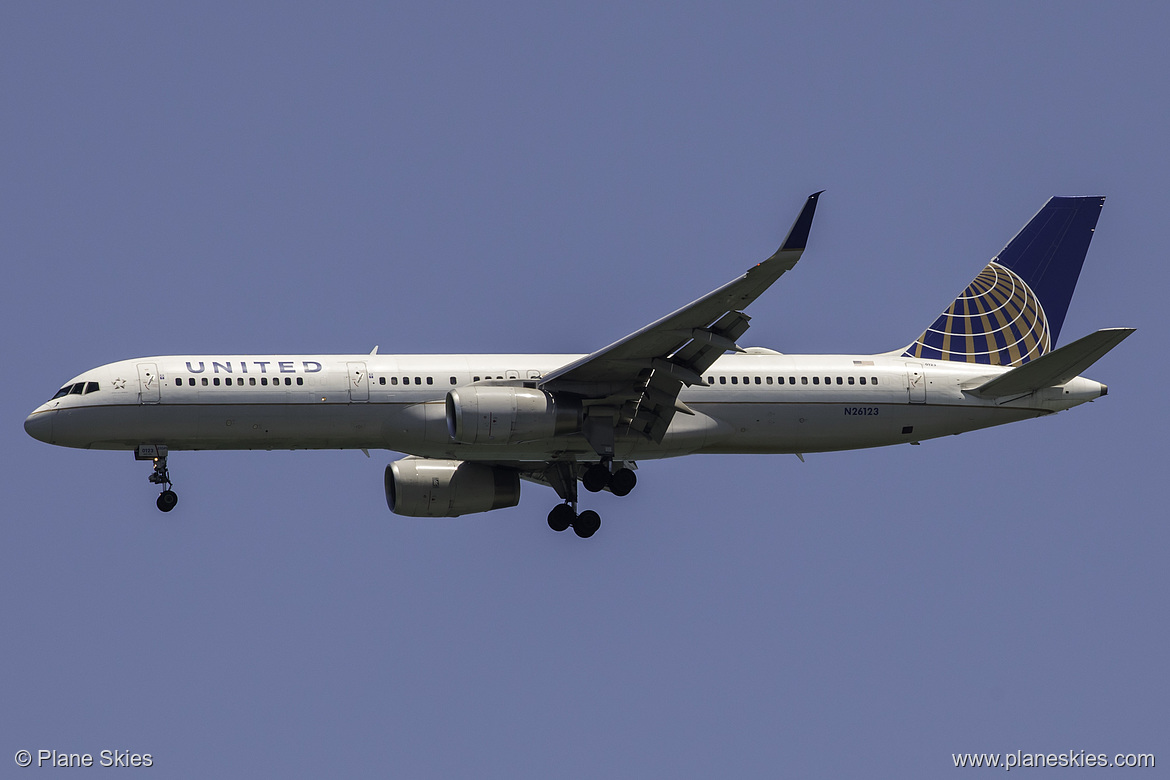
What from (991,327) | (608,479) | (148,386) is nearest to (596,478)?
(608,479)

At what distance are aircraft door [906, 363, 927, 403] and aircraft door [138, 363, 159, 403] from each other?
19.1 metres

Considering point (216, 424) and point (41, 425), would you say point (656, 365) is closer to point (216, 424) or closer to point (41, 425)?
point (216, 424)

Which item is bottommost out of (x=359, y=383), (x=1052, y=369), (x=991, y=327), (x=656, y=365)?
(x=1052, y=369)

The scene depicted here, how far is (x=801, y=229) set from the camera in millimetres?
31797

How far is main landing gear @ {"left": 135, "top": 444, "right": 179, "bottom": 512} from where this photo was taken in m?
40.0

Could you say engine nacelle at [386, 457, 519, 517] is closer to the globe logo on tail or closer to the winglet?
the globe logo on tail

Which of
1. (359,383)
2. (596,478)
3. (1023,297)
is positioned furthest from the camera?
(1023,297)

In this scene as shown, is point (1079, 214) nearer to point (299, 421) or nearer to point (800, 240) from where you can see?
point (800, 240)

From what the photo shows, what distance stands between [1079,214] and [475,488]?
19.0m

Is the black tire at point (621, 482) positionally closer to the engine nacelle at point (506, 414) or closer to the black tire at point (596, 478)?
the black tire at point (596, 478)

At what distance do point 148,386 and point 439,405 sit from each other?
7049 millimetres

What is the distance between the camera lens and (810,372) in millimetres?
42156

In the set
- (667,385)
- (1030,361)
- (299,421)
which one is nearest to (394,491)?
(299,421)

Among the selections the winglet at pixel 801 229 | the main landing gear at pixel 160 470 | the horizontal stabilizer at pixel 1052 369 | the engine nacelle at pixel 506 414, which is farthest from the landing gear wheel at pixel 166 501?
the horizontal stabilizer at pixel 1052 369
